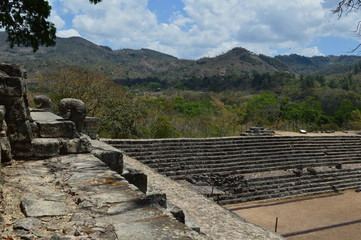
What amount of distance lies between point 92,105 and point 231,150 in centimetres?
837

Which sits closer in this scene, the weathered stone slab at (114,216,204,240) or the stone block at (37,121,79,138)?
the weathered stone slab at (114,216,204,240)

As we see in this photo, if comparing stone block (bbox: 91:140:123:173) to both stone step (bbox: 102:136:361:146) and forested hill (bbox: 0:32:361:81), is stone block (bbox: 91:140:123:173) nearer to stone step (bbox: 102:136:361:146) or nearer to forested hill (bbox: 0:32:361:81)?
stone step (bbox: 102:136:361:146)

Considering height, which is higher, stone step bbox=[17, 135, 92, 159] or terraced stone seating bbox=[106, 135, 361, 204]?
stone step bbox=[17, 135, 92, 159]

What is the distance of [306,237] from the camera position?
1003 cm

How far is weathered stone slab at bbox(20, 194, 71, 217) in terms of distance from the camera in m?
2.35

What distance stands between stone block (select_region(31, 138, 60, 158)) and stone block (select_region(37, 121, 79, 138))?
0.17 metres

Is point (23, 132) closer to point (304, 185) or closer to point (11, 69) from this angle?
point (11, 69)

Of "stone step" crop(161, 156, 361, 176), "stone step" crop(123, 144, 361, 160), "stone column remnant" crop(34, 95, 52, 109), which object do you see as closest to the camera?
"stone column remnant" crop(34, 95, 52, 109)

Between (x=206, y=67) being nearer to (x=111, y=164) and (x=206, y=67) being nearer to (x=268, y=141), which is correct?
(x=268, y=141)

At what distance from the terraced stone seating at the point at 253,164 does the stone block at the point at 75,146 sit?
27.2 ft

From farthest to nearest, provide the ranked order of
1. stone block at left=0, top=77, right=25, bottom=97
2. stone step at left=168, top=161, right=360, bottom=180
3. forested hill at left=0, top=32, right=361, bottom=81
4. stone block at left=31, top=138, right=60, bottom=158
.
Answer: forested hill at left=0, top=32, right=361, bottom=81 < stone step at left=168, top=161, right=360, bottom=180 < stone block at left=31, top=138, right=60, bottom=158 < stone block at left=0, top=77, right=25, bottom=97

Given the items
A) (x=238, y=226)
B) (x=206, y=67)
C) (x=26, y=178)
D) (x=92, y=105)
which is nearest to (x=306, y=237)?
(x=238, y=226)

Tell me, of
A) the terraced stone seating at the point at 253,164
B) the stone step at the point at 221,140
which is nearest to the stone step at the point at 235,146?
the terraced stone seating at the point at 253,164

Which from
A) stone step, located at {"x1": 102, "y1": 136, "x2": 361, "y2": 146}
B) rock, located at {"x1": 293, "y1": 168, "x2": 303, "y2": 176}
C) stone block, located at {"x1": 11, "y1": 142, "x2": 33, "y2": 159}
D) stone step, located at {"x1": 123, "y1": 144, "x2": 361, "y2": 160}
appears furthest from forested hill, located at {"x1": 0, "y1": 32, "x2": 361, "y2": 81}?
stone block, located at {"x1": 11, "y1": 142, "x2": 33, "y2": 159}
